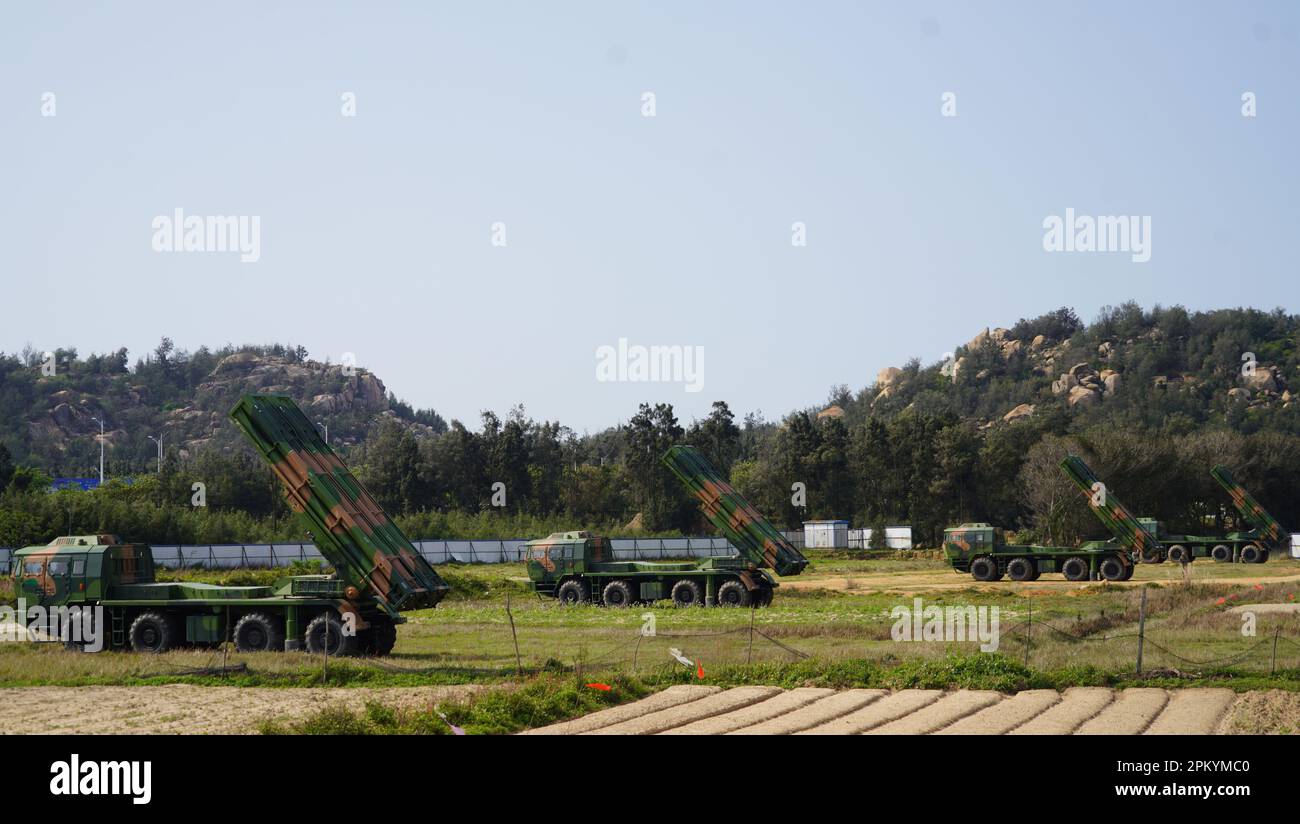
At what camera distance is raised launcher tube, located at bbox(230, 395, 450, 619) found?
24812 mm

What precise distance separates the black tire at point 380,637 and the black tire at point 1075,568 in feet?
106

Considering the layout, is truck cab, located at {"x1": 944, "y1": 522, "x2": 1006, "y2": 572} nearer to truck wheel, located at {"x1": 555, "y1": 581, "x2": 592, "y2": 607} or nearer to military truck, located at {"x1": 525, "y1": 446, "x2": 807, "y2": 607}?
military truck, located at {"x1": 525, "y1": 446, "x2": 807, "y2": 607}

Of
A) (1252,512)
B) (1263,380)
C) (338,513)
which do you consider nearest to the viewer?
(338,513)

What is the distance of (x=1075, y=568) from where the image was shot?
50.1 m

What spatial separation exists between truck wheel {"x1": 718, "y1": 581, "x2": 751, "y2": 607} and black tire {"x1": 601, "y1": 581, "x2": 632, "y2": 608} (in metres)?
2.74

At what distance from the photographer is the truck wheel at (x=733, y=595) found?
38625 millimetres

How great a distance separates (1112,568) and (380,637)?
33234 millimetres

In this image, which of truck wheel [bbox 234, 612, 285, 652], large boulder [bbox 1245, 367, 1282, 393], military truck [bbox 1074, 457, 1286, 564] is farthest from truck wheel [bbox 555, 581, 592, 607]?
large boulder [bbox 1245, 367, 1282, 393]

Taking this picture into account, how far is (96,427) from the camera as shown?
167875mm

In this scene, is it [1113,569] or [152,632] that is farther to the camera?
[1113,569]

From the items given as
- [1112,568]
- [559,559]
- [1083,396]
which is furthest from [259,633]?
[1083,396]

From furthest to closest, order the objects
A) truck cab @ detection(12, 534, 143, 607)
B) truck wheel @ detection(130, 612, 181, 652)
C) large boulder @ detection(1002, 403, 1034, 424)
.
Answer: large boulder @ detection(1002, 403, 1034, 424)
truck cab @ detection(12, 534, 143, 607)
truck wheel @ detection(130, 612, 181, 652)

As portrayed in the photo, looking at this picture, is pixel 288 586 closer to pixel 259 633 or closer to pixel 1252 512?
pixel 259 633
